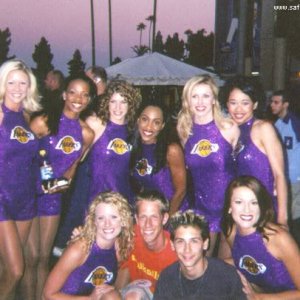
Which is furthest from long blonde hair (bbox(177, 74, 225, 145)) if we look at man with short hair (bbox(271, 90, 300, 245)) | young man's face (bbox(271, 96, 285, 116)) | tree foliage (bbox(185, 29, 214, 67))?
tree foliage (bbox(185, 29, 214, 67))

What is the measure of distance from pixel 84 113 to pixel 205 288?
2.20 metres

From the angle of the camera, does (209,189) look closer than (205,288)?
No

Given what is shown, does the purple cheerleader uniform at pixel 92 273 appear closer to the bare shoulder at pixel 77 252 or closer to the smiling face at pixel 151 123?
the bare shoulder at pixel 77 252

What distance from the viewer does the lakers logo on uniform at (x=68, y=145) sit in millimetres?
4539

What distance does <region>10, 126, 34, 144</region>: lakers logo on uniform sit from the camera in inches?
158

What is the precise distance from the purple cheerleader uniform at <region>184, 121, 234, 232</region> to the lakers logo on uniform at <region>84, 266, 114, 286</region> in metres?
1.05

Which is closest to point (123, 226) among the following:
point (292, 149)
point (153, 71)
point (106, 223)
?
point (106, 223)

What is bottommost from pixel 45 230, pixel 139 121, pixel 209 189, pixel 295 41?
pixel 45 230

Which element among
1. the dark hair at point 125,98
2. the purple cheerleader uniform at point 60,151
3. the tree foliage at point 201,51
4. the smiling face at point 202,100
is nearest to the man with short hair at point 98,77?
the dark hair at point 125,98

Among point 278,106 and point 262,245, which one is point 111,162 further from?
point 278,106

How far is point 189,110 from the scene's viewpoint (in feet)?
14.9

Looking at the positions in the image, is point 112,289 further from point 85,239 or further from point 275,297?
point 275,297

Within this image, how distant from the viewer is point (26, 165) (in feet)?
13.5

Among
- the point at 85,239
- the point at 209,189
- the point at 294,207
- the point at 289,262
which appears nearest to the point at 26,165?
the point at 85,239
